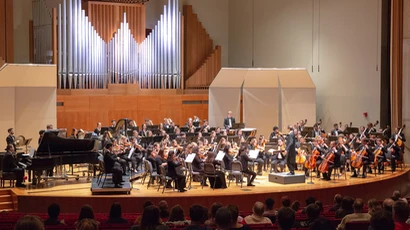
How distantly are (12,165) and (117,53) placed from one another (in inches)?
335

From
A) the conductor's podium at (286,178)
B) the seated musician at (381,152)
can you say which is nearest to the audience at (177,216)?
the conductor's podium at (286,178)

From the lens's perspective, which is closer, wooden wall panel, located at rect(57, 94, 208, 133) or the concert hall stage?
the concert hall stage

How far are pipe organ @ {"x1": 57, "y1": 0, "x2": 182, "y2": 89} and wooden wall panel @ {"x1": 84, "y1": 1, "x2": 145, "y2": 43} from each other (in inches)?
5.6

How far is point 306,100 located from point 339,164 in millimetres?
6725

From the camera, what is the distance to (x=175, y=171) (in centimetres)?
1248

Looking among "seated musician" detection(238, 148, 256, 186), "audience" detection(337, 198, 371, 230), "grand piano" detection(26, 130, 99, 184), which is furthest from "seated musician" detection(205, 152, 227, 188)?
"audience" detection(337, 198, 371, 230)

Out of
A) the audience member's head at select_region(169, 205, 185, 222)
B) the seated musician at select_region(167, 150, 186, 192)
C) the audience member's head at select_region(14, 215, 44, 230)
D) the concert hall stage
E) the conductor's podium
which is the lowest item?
the concert hall stage

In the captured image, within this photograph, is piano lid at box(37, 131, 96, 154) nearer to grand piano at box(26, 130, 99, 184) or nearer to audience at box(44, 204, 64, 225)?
grand piano at box(26, 130, 99, 184)

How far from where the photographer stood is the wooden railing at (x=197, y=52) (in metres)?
22.8

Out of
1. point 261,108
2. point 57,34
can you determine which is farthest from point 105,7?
point 261,108

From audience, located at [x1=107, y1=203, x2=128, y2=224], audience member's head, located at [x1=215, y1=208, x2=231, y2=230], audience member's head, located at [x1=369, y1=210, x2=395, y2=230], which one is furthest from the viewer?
audience, located at [x1=107, y1=203, x2=128, y2=224]

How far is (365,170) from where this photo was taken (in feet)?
49.3

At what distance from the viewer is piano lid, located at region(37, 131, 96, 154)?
12.3 meters

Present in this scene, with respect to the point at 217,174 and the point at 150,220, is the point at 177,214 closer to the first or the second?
the point at 150,220
